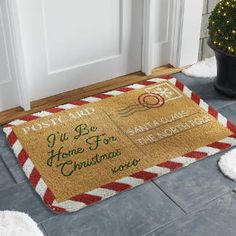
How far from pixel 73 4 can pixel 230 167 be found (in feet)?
3.70

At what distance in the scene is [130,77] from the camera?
2.79 m

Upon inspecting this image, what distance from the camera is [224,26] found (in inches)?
93.3

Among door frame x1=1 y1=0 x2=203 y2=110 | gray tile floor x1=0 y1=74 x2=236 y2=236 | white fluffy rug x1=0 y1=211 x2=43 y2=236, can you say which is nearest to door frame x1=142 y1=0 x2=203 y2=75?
door frame x1=1 y1=0 x2=203 y2=110

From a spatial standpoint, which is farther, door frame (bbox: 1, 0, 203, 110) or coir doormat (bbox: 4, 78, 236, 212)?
door frame (bbox: 1, 0, 203, 110)

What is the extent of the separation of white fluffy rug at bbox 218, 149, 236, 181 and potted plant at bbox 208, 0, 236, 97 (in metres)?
0.51

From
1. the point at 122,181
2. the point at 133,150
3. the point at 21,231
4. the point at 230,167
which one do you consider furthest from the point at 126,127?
the point at 21,231

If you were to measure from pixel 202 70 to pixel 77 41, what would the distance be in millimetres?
792

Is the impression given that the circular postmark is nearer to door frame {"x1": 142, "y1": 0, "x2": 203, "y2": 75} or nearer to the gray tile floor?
door frame {"x1": 142, "y1": 0, "x2": 203, "y2": 75}

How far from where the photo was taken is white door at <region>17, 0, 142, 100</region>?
2.37 m

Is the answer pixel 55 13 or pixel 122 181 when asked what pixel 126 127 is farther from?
pixel 55 13

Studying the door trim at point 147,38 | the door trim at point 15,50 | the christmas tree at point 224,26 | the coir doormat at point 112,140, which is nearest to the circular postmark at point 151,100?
the coir doormat at point 112,140

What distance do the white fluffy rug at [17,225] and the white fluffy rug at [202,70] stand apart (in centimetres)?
140

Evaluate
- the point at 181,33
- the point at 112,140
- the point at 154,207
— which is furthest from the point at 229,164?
the point at 181,33

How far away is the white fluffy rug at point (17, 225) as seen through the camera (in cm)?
177
